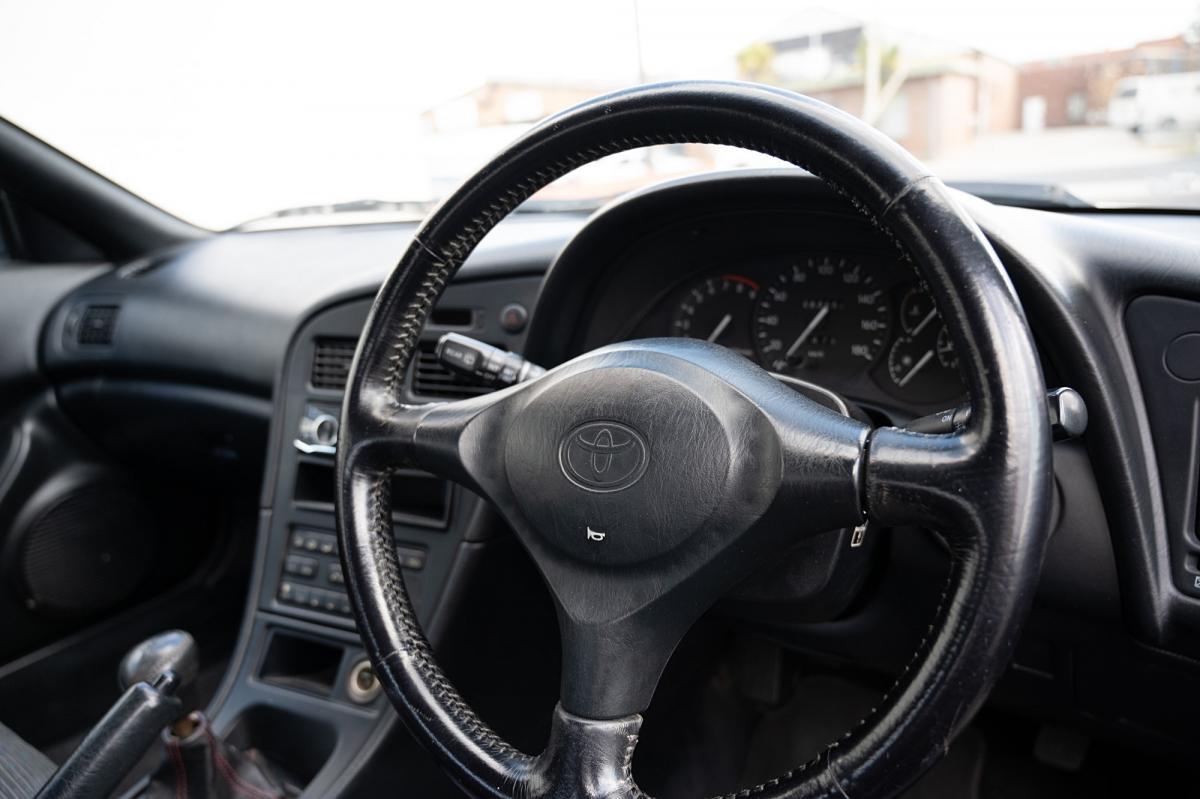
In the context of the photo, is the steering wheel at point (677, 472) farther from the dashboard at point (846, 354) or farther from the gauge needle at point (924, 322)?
the gauge needle at point (924, 322)

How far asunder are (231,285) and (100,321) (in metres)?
0.39

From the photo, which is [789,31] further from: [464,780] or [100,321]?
[100,321]

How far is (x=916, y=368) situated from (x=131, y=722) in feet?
3.40

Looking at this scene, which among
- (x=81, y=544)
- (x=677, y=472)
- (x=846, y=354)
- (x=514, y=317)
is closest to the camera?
(x=677, y=472)

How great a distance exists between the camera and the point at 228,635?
2482 millimetres

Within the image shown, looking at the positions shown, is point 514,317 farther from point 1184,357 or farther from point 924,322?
point 1184,357

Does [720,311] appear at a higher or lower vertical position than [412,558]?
higher

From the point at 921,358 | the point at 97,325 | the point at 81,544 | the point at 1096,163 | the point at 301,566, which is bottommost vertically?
the point at 81,544

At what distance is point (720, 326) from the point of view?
4.71 feet

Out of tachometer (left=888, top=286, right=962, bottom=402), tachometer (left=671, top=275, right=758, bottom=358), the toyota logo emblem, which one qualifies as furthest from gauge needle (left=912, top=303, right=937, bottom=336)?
the toyota logo emblem

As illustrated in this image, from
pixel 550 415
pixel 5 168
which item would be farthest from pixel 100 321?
pixel 550 415

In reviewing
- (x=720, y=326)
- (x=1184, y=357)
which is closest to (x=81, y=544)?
(x=720, y=326)

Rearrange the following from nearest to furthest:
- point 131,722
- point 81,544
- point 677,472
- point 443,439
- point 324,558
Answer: point 677,472, point 443,439, point 131,722, point 324,558, point 81,544

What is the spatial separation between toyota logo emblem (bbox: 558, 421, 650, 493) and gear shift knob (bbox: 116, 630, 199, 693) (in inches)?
26.0
